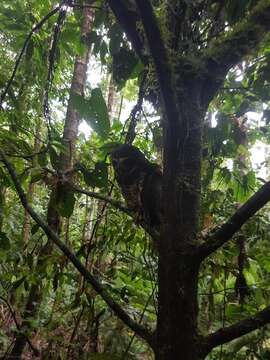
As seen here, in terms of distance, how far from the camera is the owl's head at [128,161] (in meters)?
1.14

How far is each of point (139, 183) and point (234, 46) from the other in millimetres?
484

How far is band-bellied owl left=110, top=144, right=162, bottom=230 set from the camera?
1054 mm

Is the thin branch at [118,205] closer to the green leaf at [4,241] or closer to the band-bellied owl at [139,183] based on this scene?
the band-bellied owl at [139,183]

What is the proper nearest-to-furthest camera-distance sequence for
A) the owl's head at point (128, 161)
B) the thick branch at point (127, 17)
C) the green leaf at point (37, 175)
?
the thick branch at point (127, 17) → the owl's head at point (128, 161) → the green leaf at point (37, 175)

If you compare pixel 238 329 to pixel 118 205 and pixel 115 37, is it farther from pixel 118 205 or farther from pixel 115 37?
pixel 115 37

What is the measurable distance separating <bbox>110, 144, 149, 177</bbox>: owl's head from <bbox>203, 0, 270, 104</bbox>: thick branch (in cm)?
26

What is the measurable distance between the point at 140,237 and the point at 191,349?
84 centimetres

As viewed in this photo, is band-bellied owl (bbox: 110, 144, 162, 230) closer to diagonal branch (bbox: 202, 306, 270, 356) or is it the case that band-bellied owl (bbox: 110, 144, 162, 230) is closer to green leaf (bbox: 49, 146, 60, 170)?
green leaf (bbox: 49, 146, 60, 170)

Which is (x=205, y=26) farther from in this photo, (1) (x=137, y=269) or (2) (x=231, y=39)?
(1) (x=137, y=269)

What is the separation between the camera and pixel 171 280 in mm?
863

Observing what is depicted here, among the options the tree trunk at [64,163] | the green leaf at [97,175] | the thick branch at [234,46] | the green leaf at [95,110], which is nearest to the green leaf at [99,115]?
the green leaf at [95,110]

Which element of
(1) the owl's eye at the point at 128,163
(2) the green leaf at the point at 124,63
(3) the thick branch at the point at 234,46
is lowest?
(1) the owl's eye at the point at 128,163

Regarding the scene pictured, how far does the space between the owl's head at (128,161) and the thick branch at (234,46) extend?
26 cm

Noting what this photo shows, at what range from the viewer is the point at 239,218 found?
77cm
